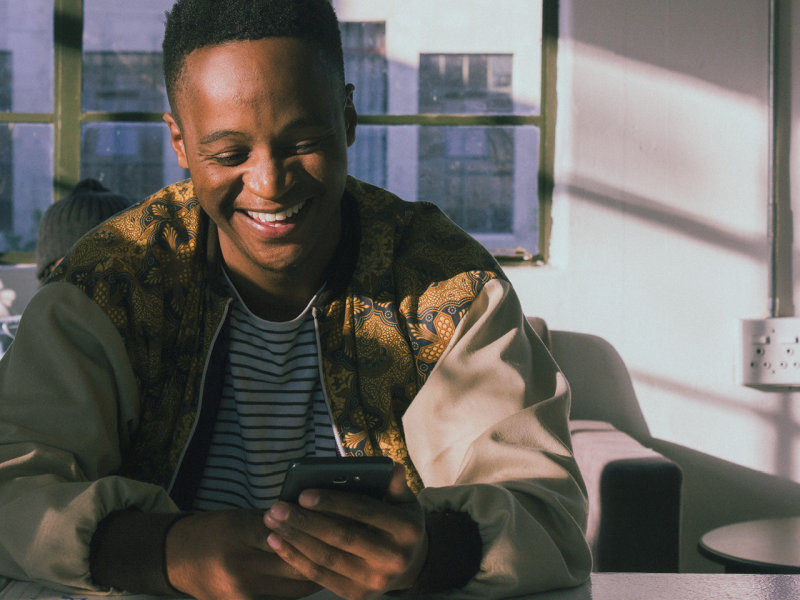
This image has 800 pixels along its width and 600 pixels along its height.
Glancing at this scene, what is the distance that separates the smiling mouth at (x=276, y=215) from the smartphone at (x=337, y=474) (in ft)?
1.42

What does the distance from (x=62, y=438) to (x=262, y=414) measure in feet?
0.89

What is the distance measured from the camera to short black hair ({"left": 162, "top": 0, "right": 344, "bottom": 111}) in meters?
1.07

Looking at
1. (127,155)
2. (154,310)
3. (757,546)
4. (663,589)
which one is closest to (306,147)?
(154,310)

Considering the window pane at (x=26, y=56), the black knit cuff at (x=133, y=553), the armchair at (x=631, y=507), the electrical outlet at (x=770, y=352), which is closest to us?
the black knit cuff at (x=133, y=553)

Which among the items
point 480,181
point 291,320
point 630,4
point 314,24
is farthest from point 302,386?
point 630,4

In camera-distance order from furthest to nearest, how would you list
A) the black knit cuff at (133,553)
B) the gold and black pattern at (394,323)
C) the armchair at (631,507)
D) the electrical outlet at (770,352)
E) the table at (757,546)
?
the electrical outlet at (770,352)
the armchair at (631,507)
the table at (757,546)
the gold and black pattern at (394,323)
the black knit cuff at (133,553)

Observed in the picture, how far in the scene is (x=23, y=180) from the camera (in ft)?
9.76

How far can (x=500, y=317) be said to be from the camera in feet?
3.76

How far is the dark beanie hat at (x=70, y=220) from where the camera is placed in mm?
2436

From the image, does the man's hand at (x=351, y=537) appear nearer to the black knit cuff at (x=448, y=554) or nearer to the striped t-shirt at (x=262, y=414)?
the black knit cuff at (x=448, y=554)

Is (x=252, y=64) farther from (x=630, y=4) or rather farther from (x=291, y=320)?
(x=630, y=4)

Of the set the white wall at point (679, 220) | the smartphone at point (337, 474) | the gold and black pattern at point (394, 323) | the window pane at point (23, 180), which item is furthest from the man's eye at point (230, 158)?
the window pane at point (23, 180)

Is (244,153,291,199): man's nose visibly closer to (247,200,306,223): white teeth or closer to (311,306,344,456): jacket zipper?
(247,200,306,223): white teeth

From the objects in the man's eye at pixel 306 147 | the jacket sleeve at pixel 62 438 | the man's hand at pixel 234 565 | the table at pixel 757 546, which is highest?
the man's eye at pixel 306 147
